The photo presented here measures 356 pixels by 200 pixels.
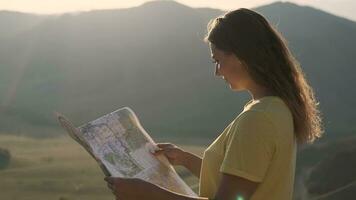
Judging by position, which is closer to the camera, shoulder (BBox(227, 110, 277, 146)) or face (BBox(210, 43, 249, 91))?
shoulder (BBox(227, 110, 277, 146))

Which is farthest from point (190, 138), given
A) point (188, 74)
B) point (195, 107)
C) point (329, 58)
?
point (329, 58)

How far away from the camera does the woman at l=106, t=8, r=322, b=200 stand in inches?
112

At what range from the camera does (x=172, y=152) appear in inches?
154

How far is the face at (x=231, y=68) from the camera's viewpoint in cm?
309

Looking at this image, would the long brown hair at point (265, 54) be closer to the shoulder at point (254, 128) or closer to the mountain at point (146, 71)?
the shoulder at point (254, 128)

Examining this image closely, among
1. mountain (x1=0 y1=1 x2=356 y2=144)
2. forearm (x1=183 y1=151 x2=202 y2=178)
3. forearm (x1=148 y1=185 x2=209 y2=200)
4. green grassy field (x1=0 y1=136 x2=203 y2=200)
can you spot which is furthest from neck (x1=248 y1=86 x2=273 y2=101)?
mountain (x1=0 y1=1 x2=356 y2=144)

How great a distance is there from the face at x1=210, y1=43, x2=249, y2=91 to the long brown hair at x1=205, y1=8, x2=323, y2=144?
0.03 metres

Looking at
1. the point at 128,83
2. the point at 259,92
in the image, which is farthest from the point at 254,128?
the point at 128,83

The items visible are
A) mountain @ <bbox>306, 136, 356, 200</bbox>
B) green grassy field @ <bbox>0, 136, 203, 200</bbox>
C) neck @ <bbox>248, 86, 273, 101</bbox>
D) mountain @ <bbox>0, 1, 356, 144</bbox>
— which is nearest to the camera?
neck @ <bbox>248, 86, 273, 101</bbox>

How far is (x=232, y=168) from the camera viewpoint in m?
2.82

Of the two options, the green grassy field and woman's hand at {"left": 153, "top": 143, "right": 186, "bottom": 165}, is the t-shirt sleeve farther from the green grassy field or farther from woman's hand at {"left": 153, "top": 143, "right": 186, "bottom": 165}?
the green grassy field

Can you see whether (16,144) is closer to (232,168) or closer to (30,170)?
(30,170)

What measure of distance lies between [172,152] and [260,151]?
112 centimetres

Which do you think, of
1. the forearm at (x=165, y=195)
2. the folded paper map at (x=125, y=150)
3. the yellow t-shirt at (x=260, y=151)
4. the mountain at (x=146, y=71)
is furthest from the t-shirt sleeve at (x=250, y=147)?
the mountain at (x=146, y=71)
